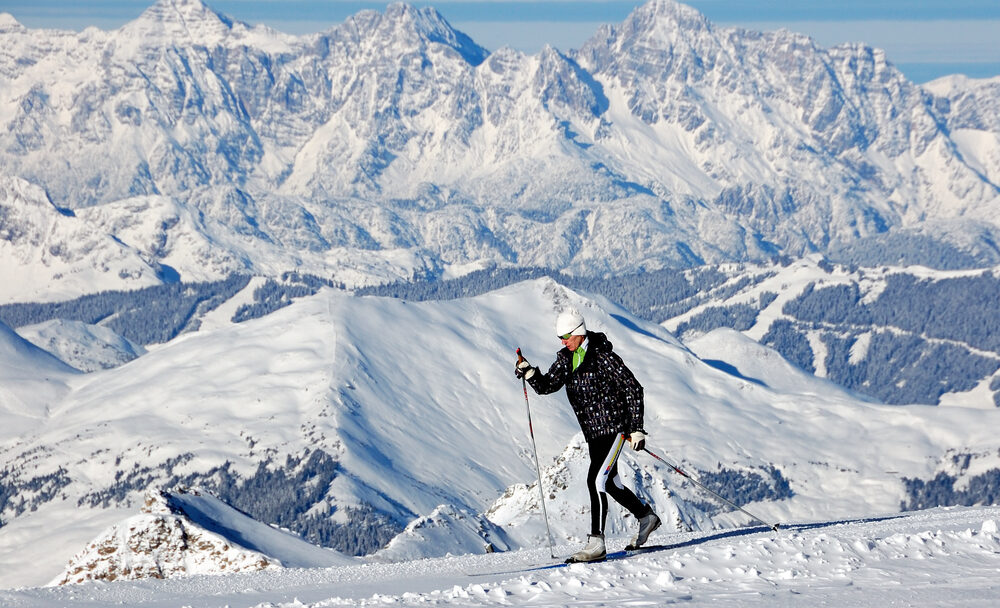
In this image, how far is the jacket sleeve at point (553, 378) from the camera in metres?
26.9

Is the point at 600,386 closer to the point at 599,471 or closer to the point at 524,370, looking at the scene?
the point at 524,370

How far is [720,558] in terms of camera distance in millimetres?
27000

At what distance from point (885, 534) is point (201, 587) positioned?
16.0 m

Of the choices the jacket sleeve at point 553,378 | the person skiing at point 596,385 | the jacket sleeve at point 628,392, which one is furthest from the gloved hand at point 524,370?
the jacket sleeve at point 628,392

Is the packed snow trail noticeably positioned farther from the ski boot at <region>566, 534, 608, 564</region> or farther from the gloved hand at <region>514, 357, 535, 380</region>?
the gloved hand at <region>514, 357, 535, 380</region>

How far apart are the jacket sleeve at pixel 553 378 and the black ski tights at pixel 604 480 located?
1410mm

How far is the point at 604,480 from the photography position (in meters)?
28.0

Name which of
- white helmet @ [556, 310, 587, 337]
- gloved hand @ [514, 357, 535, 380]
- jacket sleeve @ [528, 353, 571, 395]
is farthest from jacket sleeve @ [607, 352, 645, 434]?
gloved hand @ [514, 357, 535, 380]

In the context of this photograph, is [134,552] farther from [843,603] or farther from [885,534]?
[843,603]

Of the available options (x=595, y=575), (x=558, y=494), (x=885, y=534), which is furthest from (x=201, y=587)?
(x=558, y=494)

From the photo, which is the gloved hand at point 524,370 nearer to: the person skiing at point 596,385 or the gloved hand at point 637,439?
the person skiing at point 596,385

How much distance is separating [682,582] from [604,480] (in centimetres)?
348

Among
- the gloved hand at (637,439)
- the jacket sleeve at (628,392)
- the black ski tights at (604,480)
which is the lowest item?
the black ski tights at (604,480)

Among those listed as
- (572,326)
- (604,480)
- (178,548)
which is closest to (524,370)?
(572,326)
